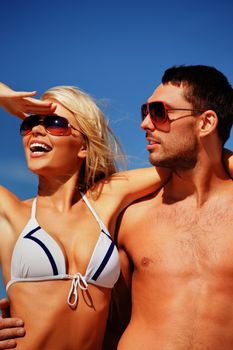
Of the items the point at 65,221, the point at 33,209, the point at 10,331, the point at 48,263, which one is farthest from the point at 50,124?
the point at 10,331

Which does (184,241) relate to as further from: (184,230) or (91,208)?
(91,208)

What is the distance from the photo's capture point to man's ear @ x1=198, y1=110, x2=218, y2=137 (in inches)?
176

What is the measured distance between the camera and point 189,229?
4102 millimetres

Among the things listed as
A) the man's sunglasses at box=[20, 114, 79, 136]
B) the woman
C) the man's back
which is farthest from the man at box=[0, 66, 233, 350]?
the man's sunglasses at box=[20, 114, 79, 136]

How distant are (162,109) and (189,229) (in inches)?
47.3

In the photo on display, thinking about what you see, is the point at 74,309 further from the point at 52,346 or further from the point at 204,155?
the point at 204,155

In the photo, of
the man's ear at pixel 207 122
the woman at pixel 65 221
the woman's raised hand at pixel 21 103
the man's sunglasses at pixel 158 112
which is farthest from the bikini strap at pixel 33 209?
the man's ear at pixel 207 122

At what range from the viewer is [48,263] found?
3.45 metres

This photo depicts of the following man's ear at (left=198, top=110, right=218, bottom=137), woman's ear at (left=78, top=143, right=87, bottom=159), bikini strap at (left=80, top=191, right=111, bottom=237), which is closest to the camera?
bikini strap at (left=80, top=191, right=111, bottom=237)

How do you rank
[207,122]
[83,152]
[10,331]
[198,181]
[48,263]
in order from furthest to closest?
1. [207,122]
2. [198,181]
3. [83,152]
4. [48,263]
5. [10,331]

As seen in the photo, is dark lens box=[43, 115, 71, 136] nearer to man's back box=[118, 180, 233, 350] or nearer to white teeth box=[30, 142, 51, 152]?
white teeth box=[30, 142, 51, 152]

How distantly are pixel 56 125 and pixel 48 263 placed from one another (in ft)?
3.92

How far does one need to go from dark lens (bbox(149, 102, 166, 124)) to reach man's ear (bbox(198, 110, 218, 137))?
0.39 meters

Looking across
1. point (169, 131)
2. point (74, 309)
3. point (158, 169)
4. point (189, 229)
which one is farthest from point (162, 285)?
point (169, 131)
